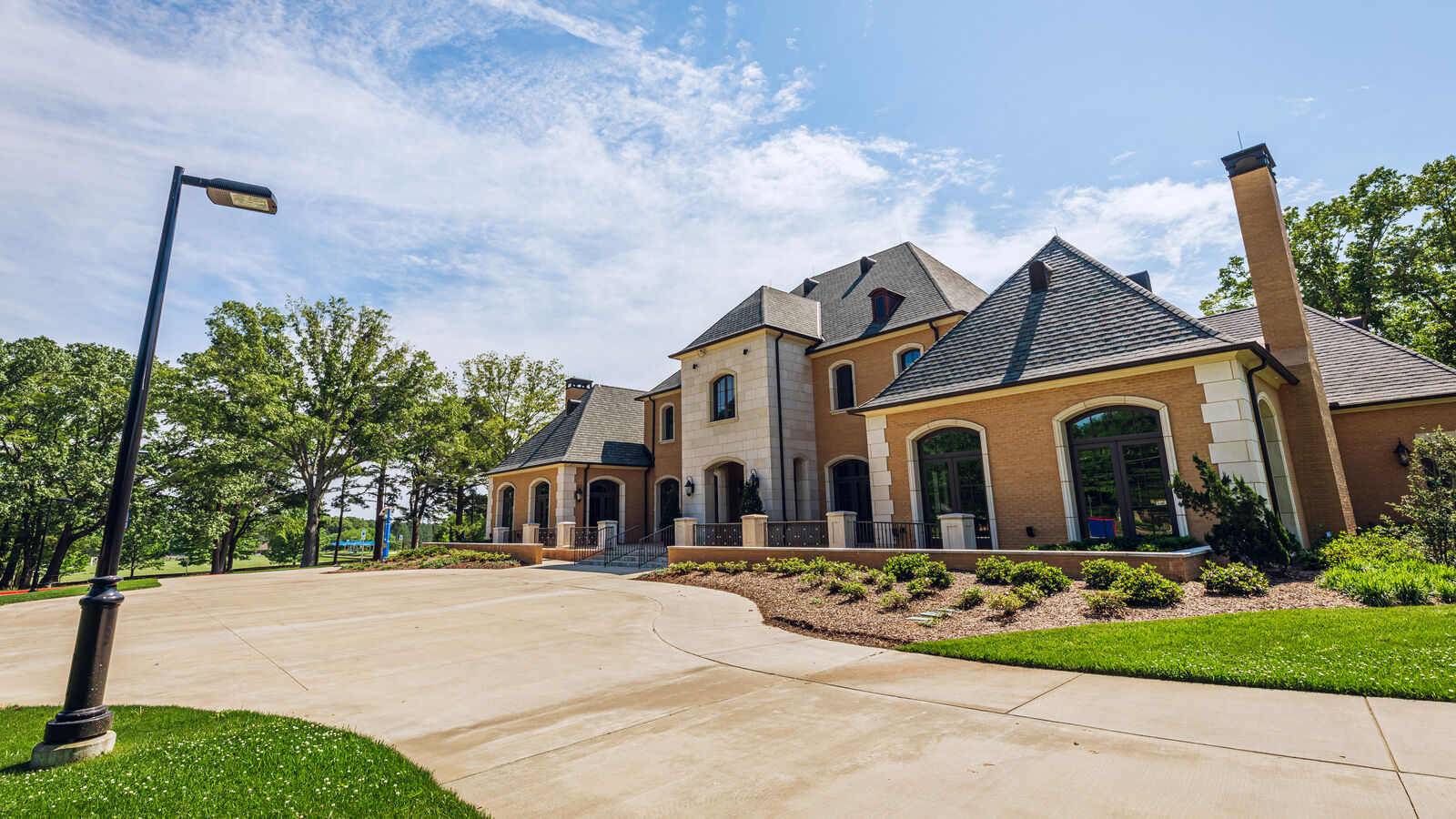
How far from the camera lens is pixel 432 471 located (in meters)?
38.5

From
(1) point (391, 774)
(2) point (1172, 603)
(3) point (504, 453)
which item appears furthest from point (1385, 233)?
(3) point (504, 453)

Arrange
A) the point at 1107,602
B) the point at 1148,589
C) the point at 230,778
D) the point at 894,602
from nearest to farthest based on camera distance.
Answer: the point at 230,778
the point at 1107,602
the point at 1148,589
the point at 894,602

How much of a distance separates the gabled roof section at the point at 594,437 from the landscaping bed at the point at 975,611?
738 inches

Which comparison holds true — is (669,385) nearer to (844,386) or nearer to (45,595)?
(844,386)

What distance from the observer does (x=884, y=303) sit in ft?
75.9

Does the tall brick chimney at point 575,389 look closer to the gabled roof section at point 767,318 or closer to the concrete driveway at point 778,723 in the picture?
the gabled roof section at point 767,318

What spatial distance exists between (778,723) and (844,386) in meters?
19.3

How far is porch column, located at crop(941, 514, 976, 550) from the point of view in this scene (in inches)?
525

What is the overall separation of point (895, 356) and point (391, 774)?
66.0ft

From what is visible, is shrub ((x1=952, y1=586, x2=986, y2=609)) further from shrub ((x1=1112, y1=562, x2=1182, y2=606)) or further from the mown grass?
the mown grass

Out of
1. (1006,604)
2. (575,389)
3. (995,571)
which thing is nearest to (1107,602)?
(1006,604)

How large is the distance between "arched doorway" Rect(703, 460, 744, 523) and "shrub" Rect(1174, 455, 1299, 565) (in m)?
15.2

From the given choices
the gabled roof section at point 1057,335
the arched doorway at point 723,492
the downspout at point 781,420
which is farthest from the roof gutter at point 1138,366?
the arched doorway at point 723,492

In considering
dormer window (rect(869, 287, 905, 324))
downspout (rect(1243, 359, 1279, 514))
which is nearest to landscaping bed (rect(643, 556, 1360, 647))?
downspout (rect(1243, 359, 1279, 514))
